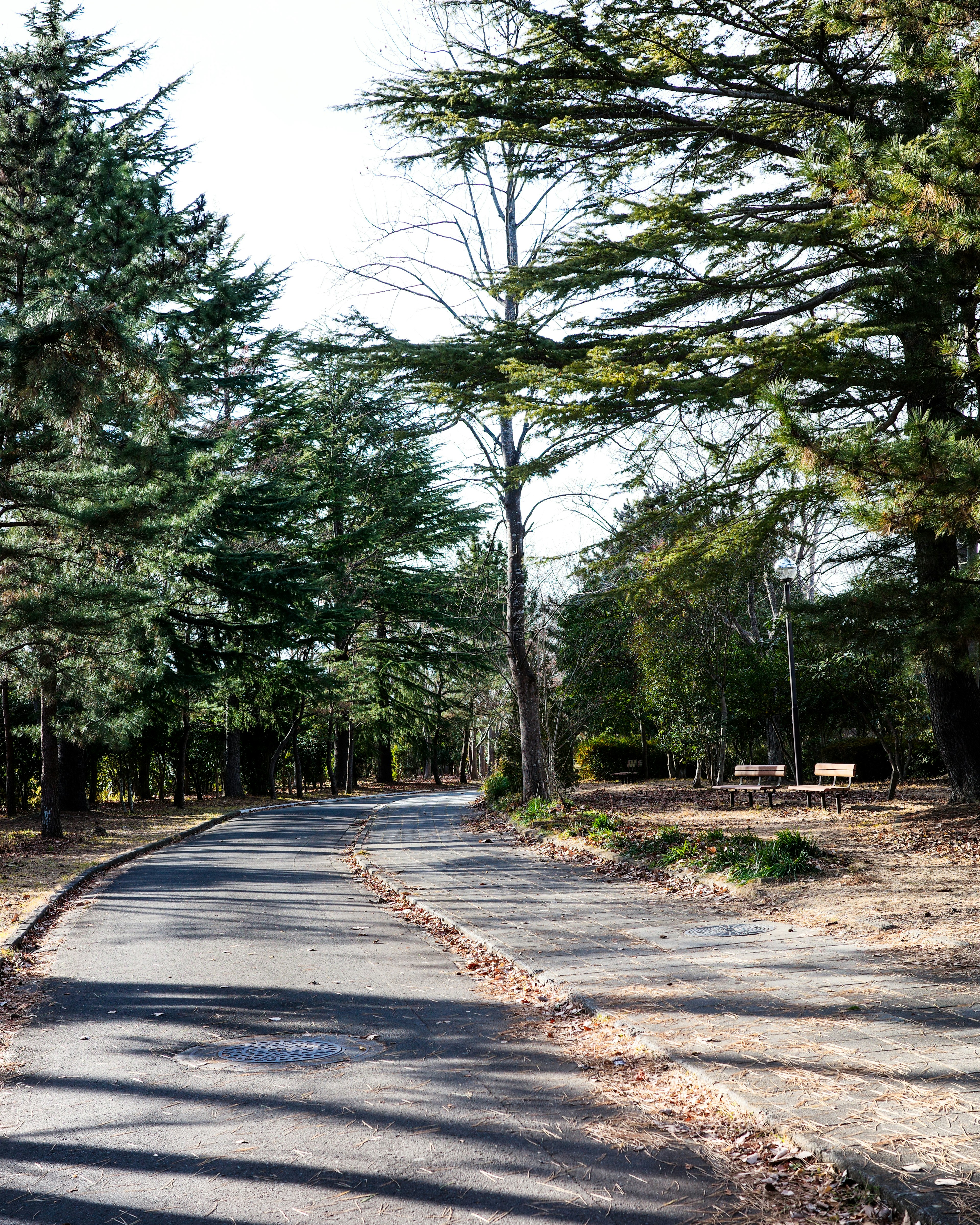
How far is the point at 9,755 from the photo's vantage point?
77.0 ft

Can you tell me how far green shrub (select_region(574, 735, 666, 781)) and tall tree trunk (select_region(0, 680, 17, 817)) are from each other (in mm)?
17226

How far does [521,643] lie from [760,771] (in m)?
5.39

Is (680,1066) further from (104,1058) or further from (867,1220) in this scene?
(104,1058)

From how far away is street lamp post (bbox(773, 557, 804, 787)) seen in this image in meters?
19.0

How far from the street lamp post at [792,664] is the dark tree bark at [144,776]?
2034 cm

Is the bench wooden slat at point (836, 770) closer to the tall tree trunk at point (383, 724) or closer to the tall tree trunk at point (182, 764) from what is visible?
the tall tree trunk at point (182, 764)

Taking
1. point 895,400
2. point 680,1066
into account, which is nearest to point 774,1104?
point 680,1066

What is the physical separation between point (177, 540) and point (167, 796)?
855 inches

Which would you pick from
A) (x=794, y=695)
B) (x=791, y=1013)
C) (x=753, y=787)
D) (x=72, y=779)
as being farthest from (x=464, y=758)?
(x=791, y=1013)

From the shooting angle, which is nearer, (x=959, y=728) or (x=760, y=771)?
(x=959, y=728)

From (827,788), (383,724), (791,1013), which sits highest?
(383,724)

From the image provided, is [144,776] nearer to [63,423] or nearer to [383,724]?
[383,724]

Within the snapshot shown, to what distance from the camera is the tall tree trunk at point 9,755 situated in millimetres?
22766

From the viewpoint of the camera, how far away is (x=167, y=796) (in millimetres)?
40781
